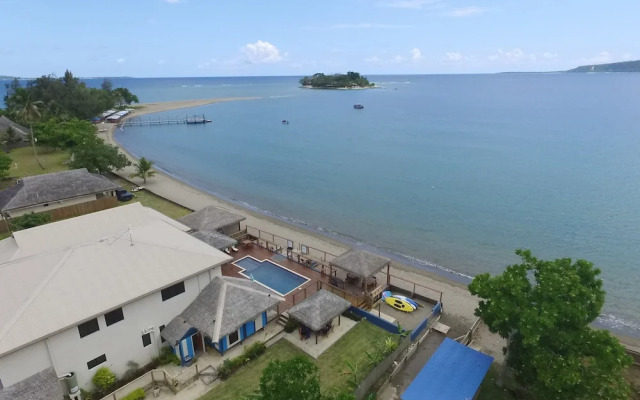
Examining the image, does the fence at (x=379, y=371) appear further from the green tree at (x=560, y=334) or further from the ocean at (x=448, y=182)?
the ocean at (x=448, y=182)

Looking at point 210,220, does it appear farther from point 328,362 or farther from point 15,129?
point 15,129

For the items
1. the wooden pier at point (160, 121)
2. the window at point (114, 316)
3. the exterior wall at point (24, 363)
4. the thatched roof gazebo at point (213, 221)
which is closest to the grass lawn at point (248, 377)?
the window at point (114, 316)

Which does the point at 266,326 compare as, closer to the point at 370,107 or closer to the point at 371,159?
the point at 371,159

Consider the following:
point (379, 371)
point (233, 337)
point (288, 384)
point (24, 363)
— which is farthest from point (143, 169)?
point (288, 384)

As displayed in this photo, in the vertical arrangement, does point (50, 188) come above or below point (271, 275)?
above

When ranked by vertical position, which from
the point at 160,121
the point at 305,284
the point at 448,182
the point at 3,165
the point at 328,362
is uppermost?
the point at 3,165

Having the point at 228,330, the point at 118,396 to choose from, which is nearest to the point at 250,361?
the point at 228,330

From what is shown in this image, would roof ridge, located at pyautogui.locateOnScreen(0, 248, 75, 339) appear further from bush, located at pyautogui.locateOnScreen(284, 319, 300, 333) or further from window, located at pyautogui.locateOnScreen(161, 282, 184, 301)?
bush, located at pyautogui.locateOnScreen(284, 319, 300, 333)
